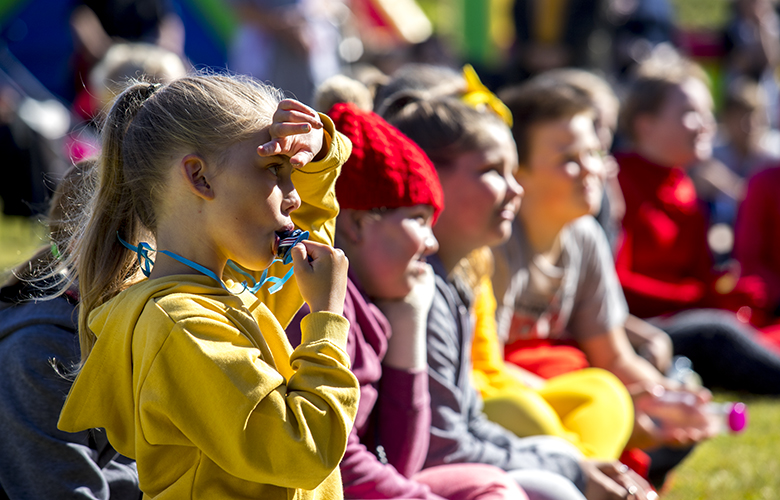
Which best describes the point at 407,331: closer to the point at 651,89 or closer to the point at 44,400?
the point at 44,400

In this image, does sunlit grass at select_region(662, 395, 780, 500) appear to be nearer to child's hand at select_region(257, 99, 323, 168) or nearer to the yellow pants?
the yellow pants

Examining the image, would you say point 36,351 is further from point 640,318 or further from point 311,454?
point 640,318

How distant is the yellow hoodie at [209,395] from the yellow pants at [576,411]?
3.59 ft

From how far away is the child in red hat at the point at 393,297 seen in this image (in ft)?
5.97

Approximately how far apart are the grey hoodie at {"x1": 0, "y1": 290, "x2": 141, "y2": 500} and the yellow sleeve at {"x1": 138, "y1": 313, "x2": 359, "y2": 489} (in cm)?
42

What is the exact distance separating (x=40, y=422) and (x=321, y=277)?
2.14 feet

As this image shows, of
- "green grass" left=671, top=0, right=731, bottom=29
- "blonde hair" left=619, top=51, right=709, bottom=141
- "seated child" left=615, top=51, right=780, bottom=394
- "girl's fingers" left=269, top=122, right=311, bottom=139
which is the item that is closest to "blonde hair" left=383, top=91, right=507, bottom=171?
"girl's fingers" left=269, top=122, right=311, bottom=139

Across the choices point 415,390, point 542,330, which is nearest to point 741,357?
point 542,330

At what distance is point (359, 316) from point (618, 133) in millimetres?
4645

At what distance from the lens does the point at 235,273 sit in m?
1.57

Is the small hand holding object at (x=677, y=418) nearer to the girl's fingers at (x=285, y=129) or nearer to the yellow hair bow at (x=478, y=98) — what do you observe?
the yellow hair bow at (x=478, y=98)

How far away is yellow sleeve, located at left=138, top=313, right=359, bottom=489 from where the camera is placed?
1246 millimetres

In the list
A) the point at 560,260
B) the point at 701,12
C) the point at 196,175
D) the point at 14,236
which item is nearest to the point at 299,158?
the point at 196,175

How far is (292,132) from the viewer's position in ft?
4.42
